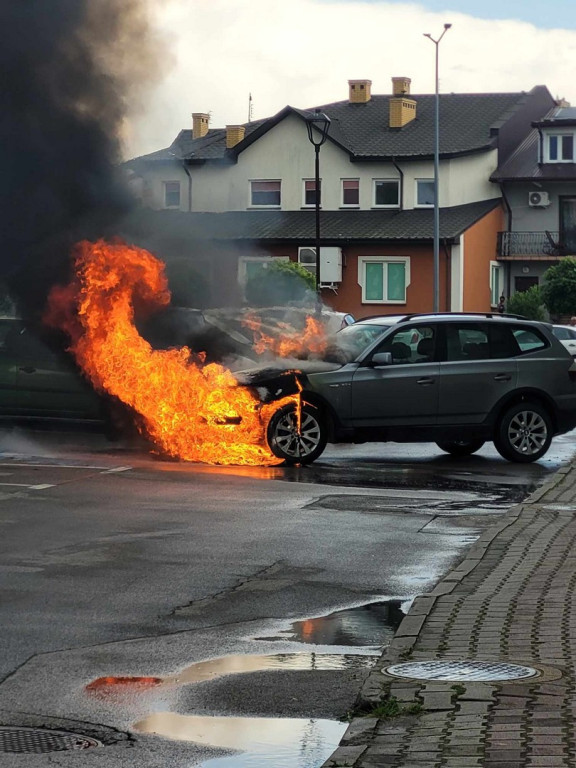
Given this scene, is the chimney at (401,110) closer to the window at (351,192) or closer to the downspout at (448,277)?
the window at (351,192)

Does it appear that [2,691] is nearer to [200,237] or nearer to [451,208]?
[200,237]

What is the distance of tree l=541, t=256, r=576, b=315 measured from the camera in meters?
52.7

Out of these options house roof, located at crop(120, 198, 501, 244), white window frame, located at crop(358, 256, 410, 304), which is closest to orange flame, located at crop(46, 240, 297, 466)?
house roof, located at crop(120, 198, 501, 244)

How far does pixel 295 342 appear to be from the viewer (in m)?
17.0

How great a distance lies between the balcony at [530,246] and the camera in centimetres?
5919

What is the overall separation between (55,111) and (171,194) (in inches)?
83.9

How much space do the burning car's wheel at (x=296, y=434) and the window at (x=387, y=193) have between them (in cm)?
4046

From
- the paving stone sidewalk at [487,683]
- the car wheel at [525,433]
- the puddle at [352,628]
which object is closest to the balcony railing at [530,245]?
the car wheel at [525,433]

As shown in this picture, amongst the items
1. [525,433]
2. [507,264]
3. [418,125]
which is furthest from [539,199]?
[525,433]

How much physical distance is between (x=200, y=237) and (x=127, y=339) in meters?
3.58

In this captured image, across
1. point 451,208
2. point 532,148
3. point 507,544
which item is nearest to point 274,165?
point 451,208

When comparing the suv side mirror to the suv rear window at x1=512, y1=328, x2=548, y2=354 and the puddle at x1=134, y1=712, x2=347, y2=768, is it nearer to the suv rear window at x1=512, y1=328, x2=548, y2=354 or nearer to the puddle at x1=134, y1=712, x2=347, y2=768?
the suv rear window at x1=512, y1=328, x2=548, y2=354

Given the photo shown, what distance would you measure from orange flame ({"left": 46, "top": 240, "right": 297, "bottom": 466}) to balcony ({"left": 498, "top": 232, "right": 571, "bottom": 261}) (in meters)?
42.6

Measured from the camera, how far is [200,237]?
66.9 feet
